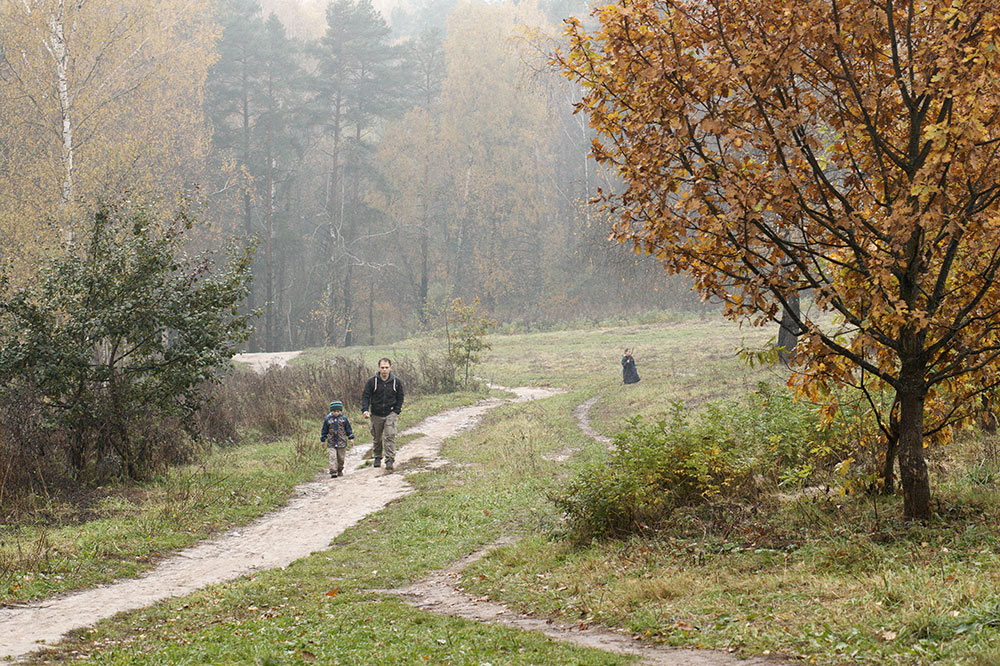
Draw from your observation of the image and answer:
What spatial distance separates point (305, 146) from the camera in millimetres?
58938

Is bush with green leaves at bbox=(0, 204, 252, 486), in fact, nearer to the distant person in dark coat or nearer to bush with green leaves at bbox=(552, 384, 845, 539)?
bush with green leaves at bbox=(552, 384, 845, 539)

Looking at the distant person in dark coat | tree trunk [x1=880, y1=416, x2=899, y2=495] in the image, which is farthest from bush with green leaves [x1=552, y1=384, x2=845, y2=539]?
the distant person in dark coat

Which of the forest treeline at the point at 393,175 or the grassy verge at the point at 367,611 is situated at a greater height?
the forest treeline at the point at 393,175

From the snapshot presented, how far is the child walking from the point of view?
1543 cm

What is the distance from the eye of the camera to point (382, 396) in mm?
15656

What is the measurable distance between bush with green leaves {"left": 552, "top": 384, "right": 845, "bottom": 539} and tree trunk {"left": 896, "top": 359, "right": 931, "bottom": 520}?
4.03 feet

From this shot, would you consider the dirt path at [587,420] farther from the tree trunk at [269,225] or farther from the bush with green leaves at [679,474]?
the tree trunk at [269,225]

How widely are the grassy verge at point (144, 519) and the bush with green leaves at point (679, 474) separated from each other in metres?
5.03

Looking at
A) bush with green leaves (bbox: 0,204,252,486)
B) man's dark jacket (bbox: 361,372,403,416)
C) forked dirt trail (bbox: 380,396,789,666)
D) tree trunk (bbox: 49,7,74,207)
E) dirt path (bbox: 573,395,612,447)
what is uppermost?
tree trunk (bbox: 49,7,74,207)

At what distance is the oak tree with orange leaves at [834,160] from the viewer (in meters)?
6.08

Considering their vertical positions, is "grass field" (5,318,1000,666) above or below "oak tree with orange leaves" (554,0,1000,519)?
below

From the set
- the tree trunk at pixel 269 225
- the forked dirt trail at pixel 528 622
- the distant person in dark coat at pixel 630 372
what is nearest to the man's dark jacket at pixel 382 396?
the forked dirt trail at pixel 528 622

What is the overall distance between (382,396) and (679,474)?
768cm

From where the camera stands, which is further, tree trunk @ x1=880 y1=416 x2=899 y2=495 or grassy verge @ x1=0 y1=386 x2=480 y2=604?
grassy verge @ x1=0 y1=386 x2=480 y2=604
